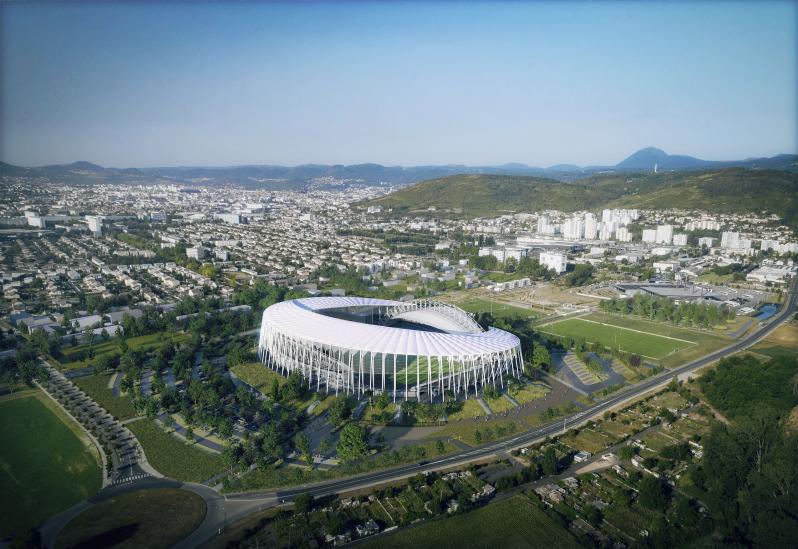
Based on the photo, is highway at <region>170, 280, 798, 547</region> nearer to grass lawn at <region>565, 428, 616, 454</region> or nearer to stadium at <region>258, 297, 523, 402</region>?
grass lawn at <region>565, 428, 616, 454</region>

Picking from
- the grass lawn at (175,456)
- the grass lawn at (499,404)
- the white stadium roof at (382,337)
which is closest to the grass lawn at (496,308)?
the white stadium roof at (382,337)

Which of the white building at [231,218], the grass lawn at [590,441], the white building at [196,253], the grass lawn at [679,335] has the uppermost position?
the white building at [231,218]

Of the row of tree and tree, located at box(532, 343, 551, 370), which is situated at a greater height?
tree, located at box(532, 343, 551, 370)

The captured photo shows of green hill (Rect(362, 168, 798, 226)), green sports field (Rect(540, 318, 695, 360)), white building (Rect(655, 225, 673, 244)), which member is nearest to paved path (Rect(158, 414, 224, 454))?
green sports field (Rect(540, 318, 695, 360))

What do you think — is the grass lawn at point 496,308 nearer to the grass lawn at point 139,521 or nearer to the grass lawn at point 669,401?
the grass lawn at point 669,401

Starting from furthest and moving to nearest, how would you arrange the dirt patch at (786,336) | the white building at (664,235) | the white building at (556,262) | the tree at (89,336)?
the white building at (664,235), the white building at (556,262), the dirt patch at (786,336), the tree at (89,336)

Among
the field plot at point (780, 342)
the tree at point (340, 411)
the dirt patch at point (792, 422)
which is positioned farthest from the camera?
the field plot at point (780, 342)
